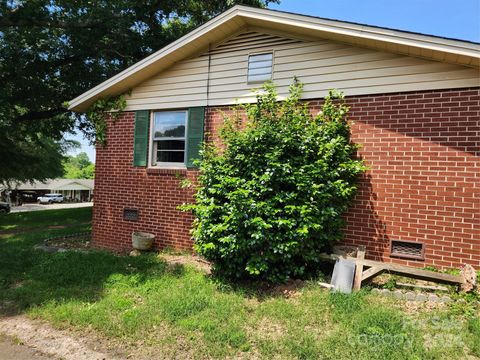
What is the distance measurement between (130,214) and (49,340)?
15.1 feet

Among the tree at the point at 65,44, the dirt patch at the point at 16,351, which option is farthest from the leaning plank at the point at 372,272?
the tree at the point at 65,44

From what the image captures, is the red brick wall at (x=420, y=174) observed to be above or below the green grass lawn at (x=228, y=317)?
above

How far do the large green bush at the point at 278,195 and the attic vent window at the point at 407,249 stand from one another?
3.08 ft

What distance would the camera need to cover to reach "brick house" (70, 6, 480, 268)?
18.5 ft

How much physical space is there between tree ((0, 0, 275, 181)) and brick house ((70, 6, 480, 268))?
5705 mm

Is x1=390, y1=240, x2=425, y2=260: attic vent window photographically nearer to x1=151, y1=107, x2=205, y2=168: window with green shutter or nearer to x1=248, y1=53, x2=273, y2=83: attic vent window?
x1=248, y1=53, x2=273, y2=83: attic vent window

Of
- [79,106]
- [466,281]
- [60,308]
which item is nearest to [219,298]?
[60,308]

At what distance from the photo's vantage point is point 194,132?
26.2 feet

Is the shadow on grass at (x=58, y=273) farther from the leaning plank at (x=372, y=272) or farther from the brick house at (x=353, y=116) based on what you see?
the leaning plank at (x=372, y=272)

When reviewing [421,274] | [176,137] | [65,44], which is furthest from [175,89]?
[65,44]

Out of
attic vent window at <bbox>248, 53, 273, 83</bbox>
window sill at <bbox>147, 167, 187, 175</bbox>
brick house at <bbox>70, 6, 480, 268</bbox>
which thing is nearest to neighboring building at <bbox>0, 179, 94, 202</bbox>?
brick house at <bbox>70, 6, 480, 268</bbox>

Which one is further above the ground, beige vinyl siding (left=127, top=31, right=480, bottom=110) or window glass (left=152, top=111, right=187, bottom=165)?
beige vinyl siding (left=127, top=31, right=480, bottom=110)

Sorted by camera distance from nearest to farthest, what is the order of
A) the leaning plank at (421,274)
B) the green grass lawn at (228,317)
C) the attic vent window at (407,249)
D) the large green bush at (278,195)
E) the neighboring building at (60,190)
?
1. the green grass lawn at (228,317)
2. the leaning plank at (421,274)
3. the large green bush at (278,195)
4. the attic vent window at (407,249)
5. the neighboring building at (60,190)

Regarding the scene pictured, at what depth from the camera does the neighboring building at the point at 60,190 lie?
66875mm
